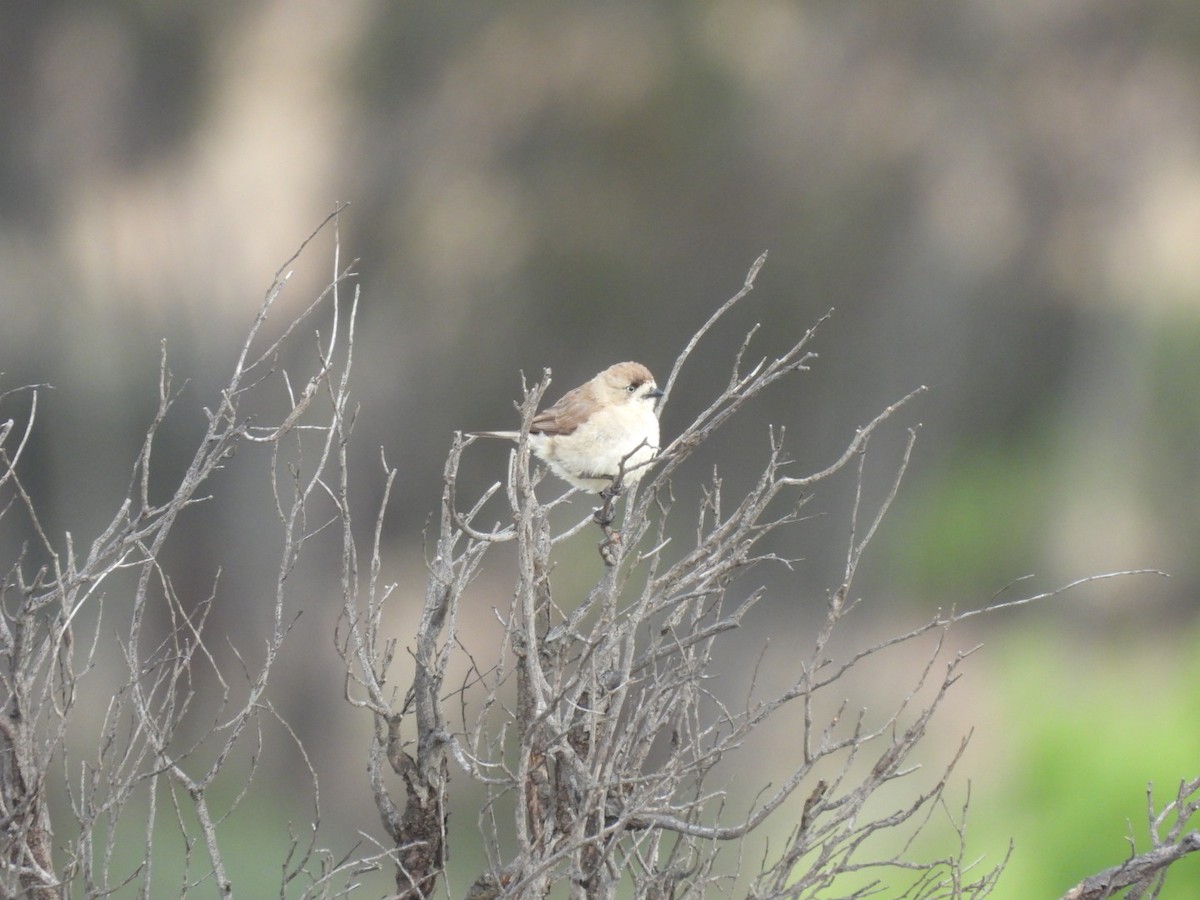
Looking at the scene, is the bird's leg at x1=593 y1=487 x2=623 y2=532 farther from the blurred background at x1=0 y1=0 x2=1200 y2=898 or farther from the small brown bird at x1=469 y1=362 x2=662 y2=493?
the blurred background at x1=0 y1=0 x2=1200 y2=898

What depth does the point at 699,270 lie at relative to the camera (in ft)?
32.0

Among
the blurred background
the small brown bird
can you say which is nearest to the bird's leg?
the small brown bird

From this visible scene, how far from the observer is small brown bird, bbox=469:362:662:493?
3.61m

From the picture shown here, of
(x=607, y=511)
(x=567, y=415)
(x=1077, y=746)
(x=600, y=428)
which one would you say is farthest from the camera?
(x=1077, y=746)

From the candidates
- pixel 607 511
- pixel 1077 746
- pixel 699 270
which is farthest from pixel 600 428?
pixel 1077 746

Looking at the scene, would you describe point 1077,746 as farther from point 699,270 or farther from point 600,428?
point 600,428

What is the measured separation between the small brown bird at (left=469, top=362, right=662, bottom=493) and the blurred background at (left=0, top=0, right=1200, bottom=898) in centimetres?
528

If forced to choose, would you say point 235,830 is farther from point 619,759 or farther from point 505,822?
point 619,759

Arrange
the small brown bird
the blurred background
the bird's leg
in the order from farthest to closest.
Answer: the blurred background, the small brown bird, the bird's leg

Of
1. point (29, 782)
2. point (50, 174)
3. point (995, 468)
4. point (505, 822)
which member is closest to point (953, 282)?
point (995, 468)

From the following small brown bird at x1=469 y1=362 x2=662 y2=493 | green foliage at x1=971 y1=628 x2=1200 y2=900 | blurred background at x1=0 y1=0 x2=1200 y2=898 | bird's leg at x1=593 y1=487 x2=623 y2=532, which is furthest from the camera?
blurred background at x1=0 y1=0 x2=1200 y2=898

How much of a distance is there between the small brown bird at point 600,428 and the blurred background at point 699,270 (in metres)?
5.28

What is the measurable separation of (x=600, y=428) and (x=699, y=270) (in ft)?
20.7

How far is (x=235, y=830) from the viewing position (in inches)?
377
